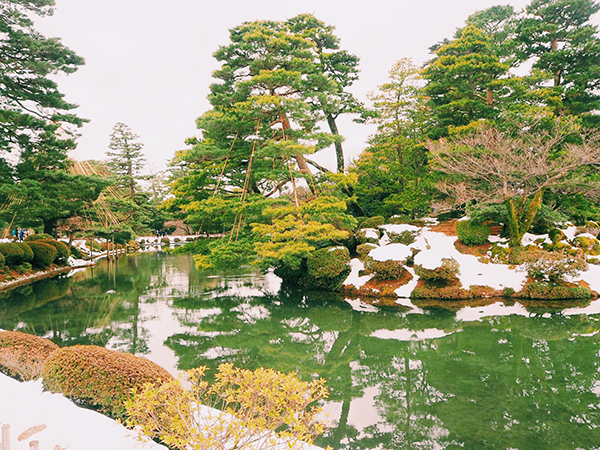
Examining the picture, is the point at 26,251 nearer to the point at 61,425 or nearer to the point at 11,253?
the point at 11,253

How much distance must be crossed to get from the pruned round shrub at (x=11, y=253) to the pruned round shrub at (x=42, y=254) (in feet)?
4.20

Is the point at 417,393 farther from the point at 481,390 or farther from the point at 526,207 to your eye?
the point at 526,207

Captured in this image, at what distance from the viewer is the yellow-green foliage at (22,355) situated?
4348mm

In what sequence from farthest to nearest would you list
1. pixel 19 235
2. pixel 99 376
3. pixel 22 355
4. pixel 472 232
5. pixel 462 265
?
pixel 19 235 → pixel 472 232 → pixel 462 265 → pixel 22 355 → pixel 99 376

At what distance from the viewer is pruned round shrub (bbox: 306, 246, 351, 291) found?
11133 millimetres

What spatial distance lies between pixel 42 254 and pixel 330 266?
14.4m

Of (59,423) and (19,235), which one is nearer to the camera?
(59,423)

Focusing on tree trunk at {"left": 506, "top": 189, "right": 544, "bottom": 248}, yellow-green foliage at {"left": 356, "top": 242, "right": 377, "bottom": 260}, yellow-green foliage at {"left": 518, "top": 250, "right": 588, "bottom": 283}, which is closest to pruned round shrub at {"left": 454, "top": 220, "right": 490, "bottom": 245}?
tree trunk at {"left": 506, "top": 189, "right": 544, "bottom": 248}

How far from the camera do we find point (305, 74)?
11.3 meters

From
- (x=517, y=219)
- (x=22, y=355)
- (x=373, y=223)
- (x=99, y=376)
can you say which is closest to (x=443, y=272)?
(x=517, y=219)

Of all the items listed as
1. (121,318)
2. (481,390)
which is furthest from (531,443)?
(121,318)

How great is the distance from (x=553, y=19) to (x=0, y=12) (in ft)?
67.7

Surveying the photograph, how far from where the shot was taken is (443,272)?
9.98m

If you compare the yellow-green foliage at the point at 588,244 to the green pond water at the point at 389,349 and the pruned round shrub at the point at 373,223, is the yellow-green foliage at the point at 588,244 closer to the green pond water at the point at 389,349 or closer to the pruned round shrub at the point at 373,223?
the green pond water at the point at 389,349
